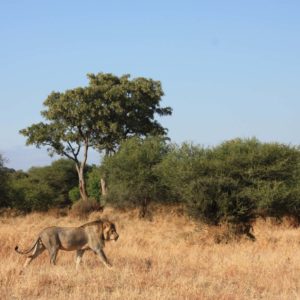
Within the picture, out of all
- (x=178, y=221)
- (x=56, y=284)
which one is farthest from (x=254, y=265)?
(x=178, y=221)

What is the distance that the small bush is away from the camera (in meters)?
37.8

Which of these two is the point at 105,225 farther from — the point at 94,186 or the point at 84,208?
the point at 94,186

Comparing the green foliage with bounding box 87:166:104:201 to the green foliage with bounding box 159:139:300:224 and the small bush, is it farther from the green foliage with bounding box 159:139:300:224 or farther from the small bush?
the green foliage with bounding box 159:139:300:224

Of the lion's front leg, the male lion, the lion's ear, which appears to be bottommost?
the lion's front leg

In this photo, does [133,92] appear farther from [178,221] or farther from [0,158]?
[178,221]

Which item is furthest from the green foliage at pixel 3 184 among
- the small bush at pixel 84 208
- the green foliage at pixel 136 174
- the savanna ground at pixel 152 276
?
the savanna ground at pixel 152 276

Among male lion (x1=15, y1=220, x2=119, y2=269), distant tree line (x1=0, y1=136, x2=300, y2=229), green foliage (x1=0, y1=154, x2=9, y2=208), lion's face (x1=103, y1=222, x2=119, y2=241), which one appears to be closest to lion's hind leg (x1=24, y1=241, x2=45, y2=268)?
male lion (x1=15, y1=220, x2=119, y2=269)

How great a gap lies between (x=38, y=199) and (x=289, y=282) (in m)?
35.9

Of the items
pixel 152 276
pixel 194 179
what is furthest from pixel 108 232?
pixel 194 179

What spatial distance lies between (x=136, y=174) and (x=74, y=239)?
2413cm

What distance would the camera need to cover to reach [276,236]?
2058 cm

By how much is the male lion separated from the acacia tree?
96.2ft

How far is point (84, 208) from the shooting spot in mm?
40156

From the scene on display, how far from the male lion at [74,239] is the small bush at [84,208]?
83.8ft
